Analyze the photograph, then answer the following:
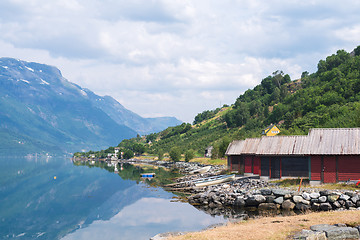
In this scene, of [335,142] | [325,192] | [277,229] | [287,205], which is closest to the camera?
[277,229]

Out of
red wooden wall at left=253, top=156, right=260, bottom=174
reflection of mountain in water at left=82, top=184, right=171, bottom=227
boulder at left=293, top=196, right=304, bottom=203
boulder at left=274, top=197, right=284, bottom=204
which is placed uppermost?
red wooden wall at left=253, top=156, right=260, bottom=174

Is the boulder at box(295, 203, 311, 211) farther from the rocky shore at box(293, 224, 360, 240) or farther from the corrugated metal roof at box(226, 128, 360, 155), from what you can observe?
the rocky shore at box(293, 224, 360, 240)

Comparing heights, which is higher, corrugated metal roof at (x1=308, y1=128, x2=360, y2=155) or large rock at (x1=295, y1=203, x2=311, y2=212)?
corrugated metal roof at (x1=308, y1=128, x2=360, y2=155)

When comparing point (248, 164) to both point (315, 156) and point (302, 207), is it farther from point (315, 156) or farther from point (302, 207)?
point (302, 207)

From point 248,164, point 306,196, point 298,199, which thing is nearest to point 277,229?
point 298,199

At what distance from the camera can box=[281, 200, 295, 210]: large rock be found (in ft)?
107

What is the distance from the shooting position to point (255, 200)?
3503cm

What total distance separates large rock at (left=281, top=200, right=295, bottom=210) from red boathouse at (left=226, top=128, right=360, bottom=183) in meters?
9.37

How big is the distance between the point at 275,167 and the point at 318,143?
7256mm

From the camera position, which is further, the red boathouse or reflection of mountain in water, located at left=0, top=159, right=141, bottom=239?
the red boathouse

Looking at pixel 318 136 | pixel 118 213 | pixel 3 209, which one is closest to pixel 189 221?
pixel 118 213

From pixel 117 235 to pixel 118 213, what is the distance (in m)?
12.6

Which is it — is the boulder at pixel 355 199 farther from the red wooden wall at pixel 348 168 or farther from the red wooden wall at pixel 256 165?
the red wooden wall at pixel 256 165

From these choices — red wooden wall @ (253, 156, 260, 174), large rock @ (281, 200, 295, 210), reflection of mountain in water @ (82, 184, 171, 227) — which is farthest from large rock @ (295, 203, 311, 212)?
reflection of mountain in water @ (82, 184, 171, 227)
